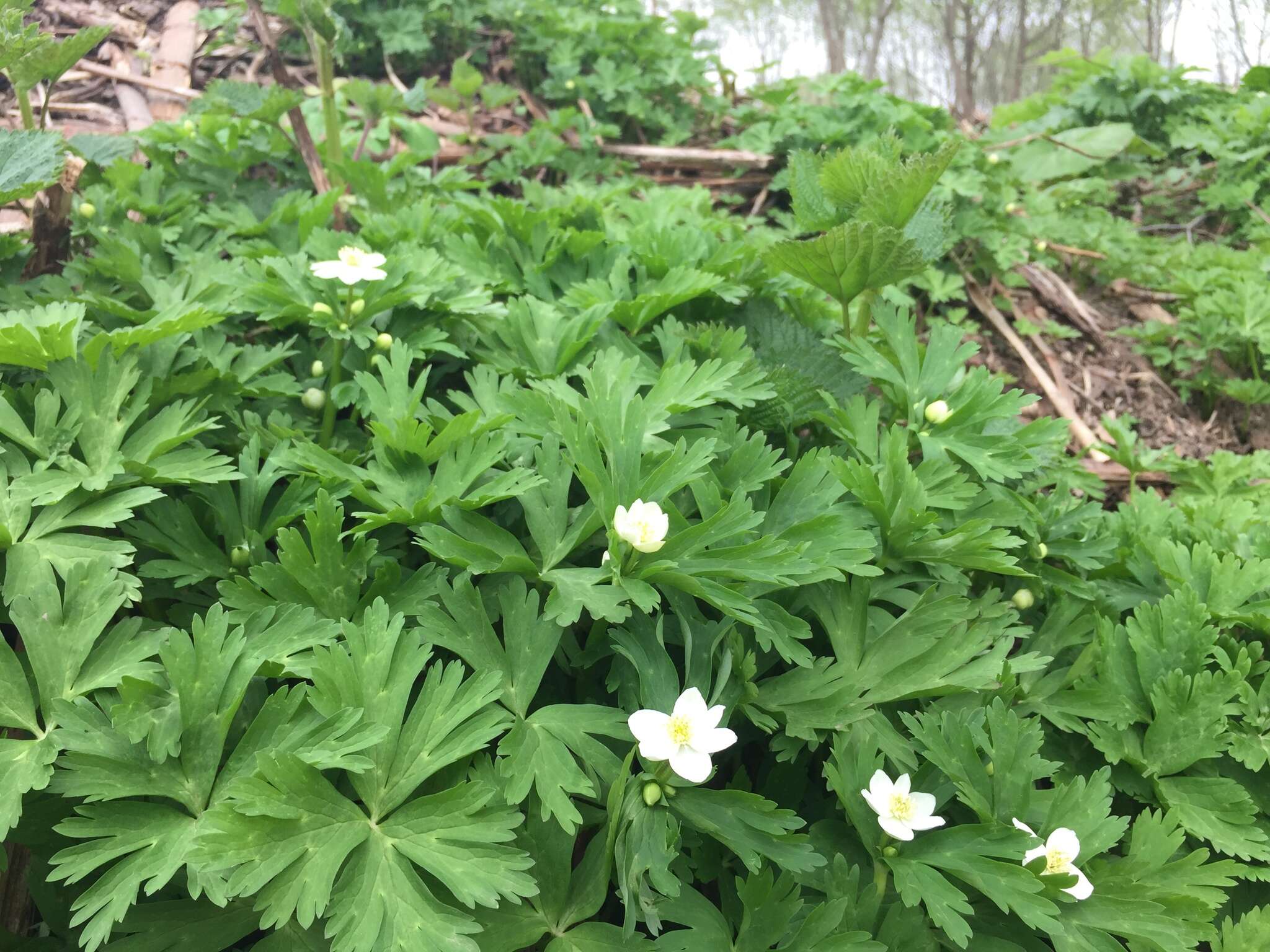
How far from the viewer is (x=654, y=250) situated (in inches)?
97.4

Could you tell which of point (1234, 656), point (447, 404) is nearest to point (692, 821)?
point (447, 404)

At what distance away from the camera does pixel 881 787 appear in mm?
1335

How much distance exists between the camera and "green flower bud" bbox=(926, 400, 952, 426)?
1.91 m

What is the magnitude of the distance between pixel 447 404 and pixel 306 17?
161 centimetres

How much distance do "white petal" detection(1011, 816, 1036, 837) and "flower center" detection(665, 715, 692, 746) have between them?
25.5 inches

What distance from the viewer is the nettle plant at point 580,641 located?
118 centimetres

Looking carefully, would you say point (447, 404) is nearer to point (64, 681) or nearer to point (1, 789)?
point (64, 681)

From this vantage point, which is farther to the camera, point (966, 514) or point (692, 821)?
point (966, 514)

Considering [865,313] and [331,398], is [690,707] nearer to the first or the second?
[331,398]

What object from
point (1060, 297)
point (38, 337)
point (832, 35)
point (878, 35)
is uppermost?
point (878, 35)

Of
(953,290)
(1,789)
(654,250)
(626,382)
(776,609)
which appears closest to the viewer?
(1,789)

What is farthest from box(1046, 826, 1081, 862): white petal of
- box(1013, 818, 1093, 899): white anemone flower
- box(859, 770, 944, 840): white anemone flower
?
box(859, 770, 944, 840): white anemone flower

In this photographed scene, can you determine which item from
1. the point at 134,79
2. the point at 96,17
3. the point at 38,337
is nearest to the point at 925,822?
the point at 38,337

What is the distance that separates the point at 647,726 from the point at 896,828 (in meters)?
0.50
